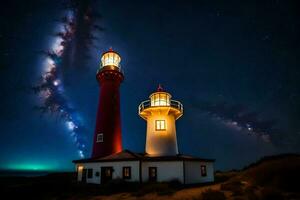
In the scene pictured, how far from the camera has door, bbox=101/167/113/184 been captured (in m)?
20.0

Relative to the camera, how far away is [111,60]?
2617 cm

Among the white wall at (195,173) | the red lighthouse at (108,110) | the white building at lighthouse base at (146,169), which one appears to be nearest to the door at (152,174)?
the white building at lighthouse base at (146,169)

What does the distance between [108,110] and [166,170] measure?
924 cm

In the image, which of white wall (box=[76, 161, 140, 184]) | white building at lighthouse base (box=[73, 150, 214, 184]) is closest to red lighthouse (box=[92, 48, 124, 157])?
white wall (box=[76, 161, 140, 184])

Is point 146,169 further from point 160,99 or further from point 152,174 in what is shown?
point 160,99

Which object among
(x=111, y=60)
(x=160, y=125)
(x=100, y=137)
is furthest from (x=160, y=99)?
(x=111, y=60)

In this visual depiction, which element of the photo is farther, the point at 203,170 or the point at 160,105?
the point at 160,105

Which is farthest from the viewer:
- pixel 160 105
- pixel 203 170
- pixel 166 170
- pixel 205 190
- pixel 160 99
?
pixel 160 99

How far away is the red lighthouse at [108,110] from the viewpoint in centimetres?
2303

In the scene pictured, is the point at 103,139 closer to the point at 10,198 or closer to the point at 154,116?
the point at 154,116

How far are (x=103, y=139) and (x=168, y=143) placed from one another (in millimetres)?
6905

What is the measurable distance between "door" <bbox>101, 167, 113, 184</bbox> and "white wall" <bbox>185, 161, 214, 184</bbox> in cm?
696

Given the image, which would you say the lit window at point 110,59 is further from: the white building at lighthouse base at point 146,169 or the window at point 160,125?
the white building at lighthouse base at point 146,169

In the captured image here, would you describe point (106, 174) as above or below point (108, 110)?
below
